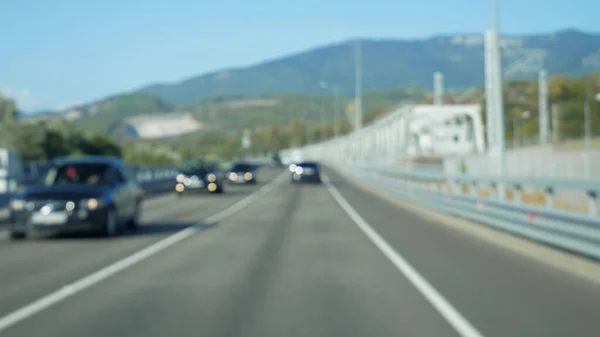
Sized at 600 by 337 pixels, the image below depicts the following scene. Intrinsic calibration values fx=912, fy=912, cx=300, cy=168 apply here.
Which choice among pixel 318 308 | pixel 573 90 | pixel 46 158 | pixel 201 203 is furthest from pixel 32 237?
pixel 46 158

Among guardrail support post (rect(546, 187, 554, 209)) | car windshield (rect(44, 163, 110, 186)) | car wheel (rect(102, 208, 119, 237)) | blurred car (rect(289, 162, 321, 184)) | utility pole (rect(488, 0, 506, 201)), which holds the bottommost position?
blurred car (rect(289, 162, 321, 184))

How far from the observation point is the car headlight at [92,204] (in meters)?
18.2

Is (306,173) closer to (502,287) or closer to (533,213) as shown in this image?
(533,213)

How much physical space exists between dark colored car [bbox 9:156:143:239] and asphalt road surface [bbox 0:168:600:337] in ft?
1.35

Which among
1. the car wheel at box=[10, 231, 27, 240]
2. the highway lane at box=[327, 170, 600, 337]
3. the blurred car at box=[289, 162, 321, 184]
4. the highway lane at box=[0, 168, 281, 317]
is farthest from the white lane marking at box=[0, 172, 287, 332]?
the blurred car at box=[289, 162, 321, 184]

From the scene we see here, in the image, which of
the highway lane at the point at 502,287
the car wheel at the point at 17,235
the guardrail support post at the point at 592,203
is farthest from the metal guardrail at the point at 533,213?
the car wheel at the point at 17,235

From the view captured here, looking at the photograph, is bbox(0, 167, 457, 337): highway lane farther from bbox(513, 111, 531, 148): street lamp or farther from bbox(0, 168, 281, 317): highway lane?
bbox(513, 111, 531, 148): street lamp

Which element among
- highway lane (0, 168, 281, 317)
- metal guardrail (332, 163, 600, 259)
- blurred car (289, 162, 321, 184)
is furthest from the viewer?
blurred car (289, 162, 321, 184)

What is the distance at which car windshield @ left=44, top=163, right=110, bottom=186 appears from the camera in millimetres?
19609

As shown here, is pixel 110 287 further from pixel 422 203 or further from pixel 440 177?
pixel 422 203

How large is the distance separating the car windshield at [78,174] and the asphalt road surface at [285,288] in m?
1.31

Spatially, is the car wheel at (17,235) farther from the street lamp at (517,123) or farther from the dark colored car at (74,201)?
the street lamp at (517,123)

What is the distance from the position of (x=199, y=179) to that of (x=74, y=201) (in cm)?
2341

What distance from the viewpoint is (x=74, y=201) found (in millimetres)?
18250
